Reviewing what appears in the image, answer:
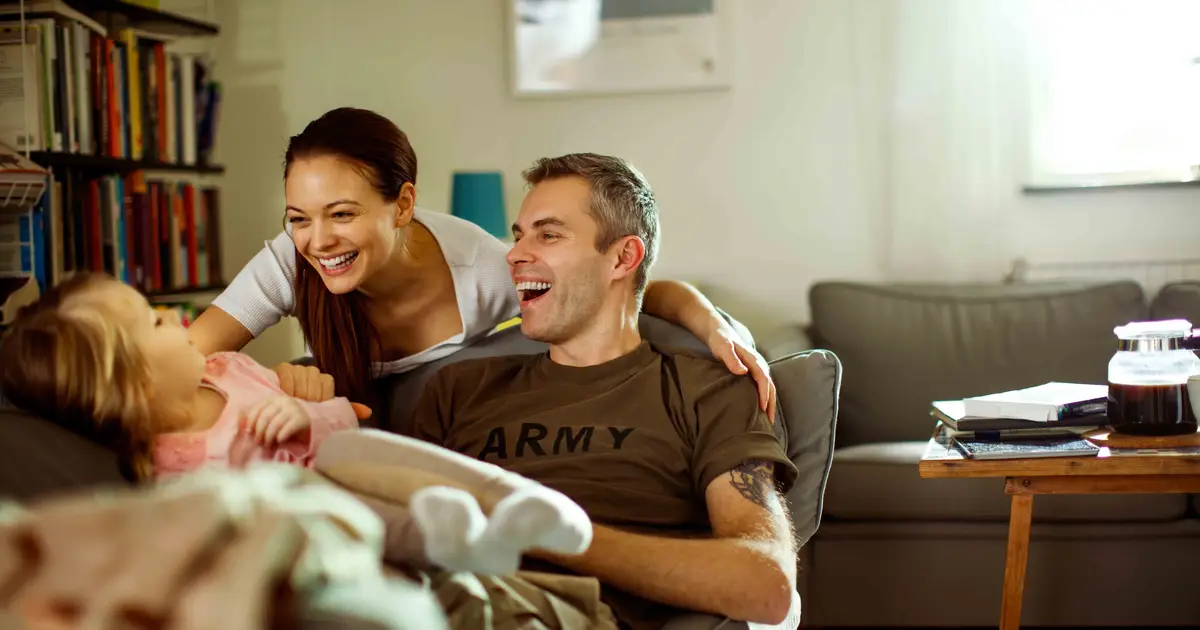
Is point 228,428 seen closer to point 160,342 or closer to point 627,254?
point 160,342

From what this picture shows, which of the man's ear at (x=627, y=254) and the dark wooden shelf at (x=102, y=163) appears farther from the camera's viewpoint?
the dark wooden shelf at (x=102, y=163)

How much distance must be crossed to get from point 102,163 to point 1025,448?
2501mm

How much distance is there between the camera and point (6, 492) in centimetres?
124

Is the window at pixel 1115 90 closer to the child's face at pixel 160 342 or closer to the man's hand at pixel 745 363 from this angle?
the man's hand at pixel 745 363

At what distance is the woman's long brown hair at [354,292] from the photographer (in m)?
1.68

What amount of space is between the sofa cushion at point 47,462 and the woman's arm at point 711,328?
858 mm

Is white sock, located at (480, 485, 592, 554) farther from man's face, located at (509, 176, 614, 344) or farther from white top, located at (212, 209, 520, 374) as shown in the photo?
white top, located at (212, 209, 520, 374)

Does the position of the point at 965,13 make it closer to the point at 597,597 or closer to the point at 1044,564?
the point at 1044,564

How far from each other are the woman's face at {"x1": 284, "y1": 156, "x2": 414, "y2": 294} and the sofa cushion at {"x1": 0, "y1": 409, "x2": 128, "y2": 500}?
1.67ft

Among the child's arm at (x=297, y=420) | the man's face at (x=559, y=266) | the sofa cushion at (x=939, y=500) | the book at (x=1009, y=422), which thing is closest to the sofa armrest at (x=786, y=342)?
the sofa cushion at (x=939, y=500)

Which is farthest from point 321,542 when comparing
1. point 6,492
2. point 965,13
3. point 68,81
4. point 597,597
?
point 965,13

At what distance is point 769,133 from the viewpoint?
3.64m

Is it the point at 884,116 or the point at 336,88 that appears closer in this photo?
the point at 884,116

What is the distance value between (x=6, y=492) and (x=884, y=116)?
296 cm
